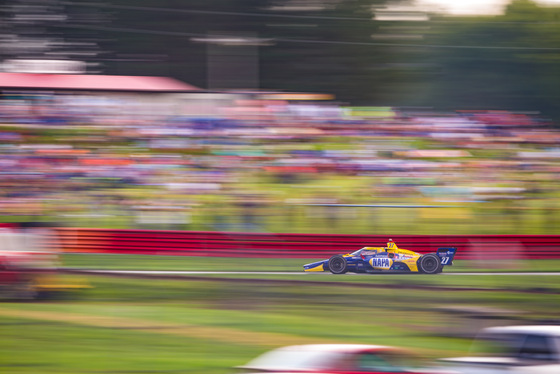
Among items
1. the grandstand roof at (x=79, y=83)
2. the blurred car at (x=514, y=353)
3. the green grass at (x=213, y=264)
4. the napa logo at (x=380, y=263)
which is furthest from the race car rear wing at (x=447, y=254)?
the grandstand roof at (x=79, y=83)

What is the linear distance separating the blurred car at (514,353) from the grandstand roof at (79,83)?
47.9 ft

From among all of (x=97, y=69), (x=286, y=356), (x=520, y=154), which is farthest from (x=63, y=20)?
(x=286, y=356)

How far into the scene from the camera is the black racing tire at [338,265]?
11.4 m

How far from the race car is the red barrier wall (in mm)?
1724

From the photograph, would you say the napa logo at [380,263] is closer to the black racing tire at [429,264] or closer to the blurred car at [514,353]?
the black racing tire at [429,264]

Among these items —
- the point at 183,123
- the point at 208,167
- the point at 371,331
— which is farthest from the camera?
the point at 183,123

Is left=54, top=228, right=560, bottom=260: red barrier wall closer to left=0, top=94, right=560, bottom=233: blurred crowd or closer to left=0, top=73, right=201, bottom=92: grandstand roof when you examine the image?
left=0, top=94, right=560, bottom=233: blurred crowd

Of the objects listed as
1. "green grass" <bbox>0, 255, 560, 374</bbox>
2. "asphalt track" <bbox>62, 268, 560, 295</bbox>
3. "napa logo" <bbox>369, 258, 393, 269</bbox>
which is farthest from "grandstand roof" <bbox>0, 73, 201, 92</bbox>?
"napa logo" <bbox>369, 258, 393, 269</bbox>

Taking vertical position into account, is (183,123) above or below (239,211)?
above

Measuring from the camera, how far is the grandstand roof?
18.8 meters

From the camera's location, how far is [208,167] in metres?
14.7

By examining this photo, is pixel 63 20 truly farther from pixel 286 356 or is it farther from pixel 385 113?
pixel 286 356

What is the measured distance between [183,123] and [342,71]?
16340 millimetres

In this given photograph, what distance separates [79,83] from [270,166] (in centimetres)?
718
